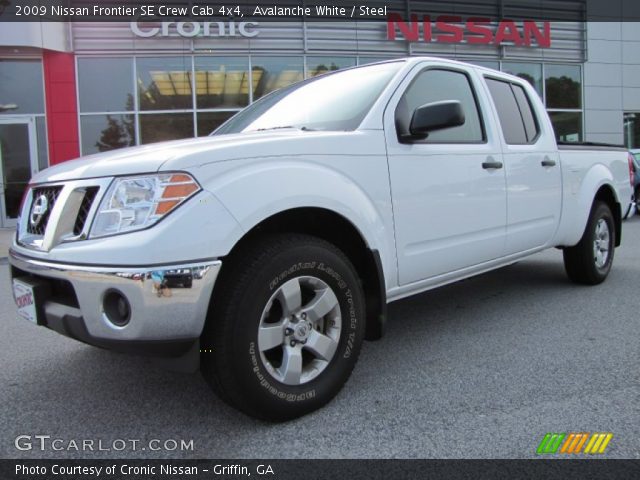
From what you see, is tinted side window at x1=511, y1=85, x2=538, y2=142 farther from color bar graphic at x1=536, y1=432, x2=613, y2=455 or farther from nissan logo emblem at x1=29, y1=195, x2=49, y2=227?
nissan logo emblem at x1=29, y1=195, x2=49, y2=227

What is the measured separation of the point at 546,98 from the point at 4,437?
59.1ft

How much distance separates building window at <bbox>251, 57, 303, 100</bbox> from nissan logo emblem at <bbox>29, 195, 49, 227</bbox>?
12.3 meters

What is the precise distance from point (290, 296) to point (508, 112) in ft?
8.69

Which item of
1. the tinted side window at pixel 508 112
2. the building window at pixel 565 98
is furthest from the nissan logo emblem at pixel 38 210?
the building window at pixel 565 98

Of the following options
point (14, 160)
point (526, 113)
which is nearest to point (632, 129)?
point (526, 113)

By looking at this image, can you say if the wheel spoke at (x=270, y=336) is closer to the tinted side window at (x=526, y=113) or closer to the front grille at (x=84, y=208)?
the front grille at (x=84, y=208)

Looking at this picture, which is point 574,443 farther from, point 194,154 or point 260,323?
point 194,154

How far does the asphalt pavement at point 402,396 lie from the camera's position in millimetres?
2254

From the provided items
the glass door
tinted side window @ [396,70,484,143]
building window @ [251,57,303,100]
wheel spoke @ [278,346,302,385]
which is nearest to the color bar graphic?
wheel spoke @ [278,346,302,385]

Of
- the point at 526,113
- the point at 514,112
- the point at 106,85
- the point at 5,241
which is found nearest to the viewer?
the point at 514,112

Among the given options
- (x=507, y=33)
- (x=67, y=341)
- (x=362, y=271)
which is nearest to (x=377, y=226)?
(x=362, y=271)

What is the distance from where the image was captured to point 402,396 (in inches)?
106

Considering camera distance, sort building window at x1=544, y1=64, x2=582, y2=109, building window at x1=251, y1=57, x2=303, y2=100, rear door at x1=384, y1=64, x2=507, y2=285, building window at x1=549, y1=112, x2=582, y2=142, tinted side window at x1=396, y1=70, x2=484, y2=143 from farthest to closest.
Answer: building window at x1=549, y1=112, x2=582, y2=142, building window at x1=544, y1=64, x2=582, y2=109, building window at x1=251, y1=57, x2=303, y2=100, tinted side window at x1=396, y1=70, x2=484, y2=143, rear door at x1=384, y1=64, x2=507, y2=285
